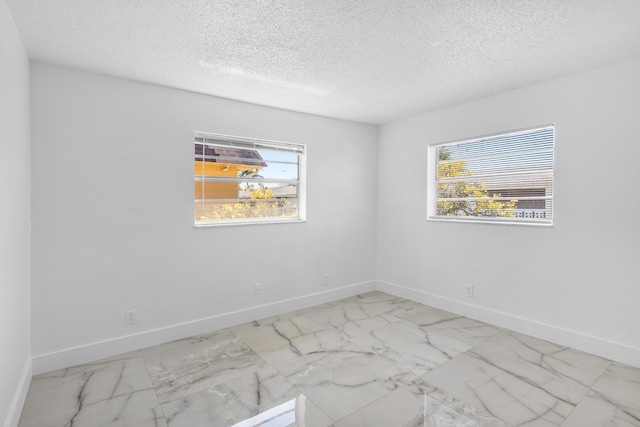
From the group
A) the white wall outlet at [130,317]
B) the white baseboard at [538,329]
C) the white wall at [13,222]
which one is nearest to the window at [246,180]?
the white wall outlet at [130,317]

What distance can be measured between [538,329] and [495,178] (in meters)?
1.56

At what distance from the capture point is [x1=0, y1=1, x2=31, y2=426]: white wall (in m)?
1.75

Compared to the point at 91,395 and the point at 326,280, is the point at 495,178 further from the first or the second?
the point at 91,395

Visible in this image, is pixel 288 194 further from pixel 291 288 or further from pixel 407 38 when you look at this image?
pixel 407 38

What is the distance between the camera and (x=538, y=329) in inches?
123

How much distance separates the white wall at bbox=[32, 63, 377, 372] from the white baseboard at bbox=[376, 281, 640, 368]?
5.15 feet

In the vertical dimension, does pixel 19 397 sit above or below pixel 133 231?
below

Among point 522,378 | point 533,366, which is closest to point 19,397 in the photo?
point 522,378

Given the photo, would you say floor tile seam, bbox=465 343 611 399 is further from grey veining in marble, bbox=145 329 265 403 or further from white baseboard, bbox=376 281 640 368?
grey veining in marble, bbox=145 329 265 403

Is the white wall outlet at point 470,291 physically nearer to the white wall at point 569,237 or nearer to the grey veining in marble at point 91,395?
the white wall at point 569,237

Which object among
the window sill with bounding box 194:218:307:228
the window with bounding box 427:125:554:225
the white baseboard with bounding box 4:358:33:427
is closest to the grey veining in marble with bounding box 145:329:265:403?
the white baseboard with bounding box 4:358:33:427

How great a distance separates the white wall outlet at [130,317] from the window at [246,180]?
978 mm

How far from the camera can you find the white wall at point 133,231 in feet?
8.51

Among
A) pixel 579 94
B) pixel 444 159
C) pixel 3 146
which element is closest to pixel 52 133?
pixel 3 146
